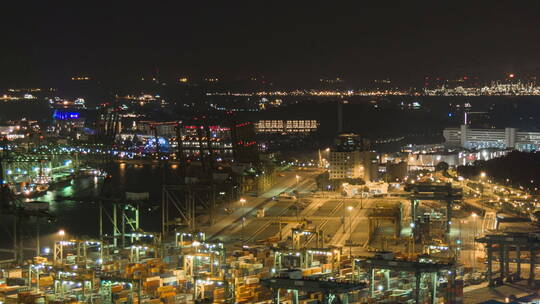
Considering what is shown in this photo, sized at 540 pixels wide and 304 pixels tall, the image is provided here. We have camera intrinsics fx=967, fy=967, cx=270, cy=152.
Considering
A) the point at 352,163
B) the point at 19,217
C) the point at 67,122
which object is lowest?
the point at 19,217

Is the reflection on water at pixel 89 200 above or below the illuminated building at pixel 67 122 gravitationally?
below

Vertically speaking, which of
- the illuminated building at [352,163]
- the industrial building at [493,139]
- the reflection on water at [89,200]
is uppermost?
the industrial building at [493,139]

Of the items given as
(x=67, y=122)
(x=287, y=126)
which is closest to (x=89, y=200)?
(x=67, y=122)

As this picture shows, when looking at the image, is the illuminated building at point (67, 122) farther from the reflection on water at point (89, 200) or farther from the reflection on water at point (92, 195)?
the reflection on water at point (89, 200)

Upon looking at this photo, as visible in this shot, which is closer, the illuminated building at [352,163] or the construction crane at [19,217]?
the construction crane at [19,217]

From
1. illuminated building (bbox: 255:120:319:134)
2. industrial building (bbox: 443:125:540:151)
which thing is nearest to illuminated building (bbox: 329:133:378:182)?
industrial building (bbox: 443:125:540:151)

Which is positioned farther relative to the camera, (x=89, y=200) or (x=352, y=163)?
(x=352, y=163)

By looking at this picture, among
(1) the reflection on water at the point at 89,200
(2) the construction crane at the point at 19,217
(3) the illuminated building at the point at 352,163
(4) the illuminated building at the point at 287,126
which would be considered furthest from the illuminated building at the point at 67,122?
(2) the construction crane at the point at 19,217

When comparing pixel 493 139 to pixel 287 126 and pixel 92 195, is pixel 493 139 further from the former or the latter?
pixel 92 195

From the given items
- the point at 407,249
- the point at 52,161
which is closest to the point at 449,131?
the point at 52,161
